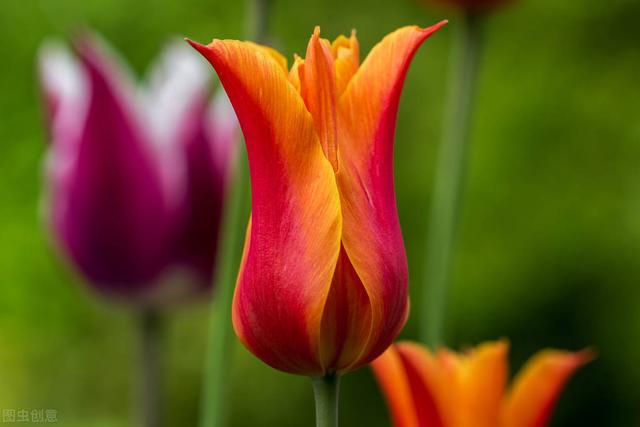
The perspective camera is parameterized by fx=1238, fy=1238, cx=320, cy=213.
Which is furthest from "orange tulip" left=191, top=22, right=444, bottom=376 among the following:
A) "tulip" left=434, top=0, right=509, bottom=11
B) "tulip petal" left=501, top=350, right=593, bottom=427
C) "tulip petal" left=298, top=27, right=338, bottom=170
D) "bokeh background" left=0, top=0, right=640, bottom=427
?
"bokeh background" left=0, top=0, right=640, bottom=427

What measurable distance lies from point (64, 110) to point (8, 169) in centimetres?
162

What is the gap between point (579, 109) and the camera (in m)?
2.45

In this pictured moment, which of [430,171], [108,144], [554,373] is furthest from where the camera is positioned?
[430,171]

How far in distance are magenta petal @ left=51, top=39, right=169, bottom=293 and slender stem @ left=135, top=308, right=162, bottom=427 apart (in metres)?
0.03

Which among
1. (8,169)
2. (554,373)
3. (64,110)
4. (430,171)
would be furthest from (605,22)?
(554,373)

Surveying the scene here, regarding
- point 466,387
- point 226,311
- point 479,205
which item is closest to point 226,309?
point 226,311

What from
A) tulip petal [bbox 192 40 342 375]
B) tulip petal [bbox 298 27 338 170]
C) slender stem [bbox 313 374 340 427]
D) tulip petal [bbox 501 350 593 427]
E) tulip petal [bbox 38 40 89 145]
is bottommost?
tulip petal [bbox 501 350 593 427]

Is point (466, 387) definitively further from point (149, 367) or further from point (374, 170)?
point (149, 367)

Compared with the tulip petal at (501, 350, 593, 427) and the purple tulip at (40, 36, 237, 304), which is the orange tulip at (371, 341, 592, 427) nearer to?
the tulip petal at (501, 350, 593, 427)

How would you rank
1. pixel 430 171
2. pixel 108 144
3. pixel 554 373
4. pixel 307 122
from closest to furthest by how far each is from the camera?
pixel 307 122, pixel 554 373, pixel 108 144, pixel 430 171

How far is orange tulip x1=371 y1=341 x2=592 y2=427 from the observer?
495 millimetres

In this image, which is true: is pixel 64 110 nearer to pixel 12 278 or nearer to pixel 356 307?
pixel 356 307

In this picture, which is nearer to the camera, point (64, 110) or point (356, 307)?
point (356, 307)

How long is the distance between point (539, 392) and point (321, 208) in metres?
0.17
